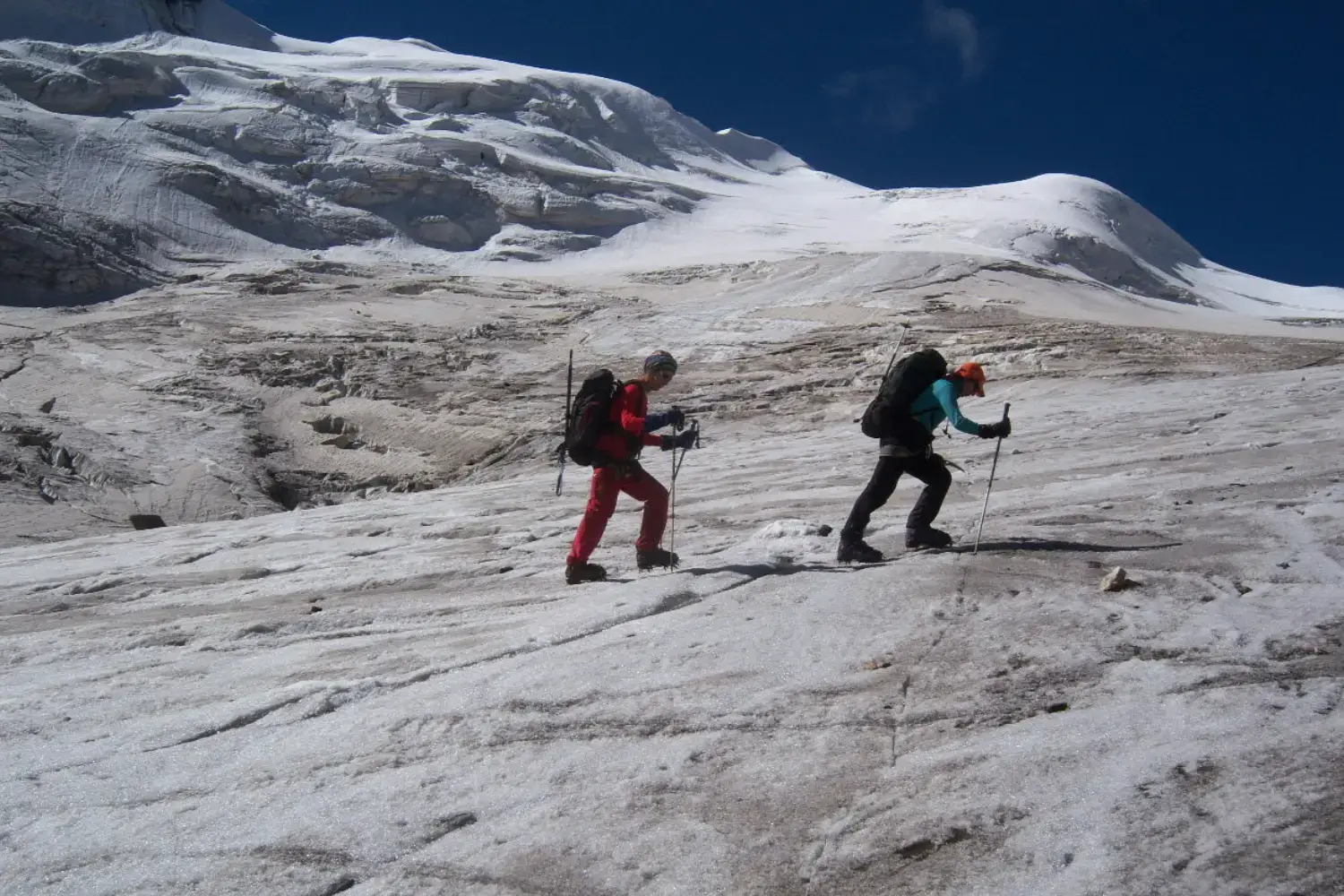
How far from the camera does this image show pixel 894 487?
6.34 m

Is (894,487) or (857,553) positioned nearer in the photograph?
(857,553)

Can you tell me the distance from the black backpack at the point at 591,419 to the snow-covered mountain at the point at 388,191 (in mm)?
18695

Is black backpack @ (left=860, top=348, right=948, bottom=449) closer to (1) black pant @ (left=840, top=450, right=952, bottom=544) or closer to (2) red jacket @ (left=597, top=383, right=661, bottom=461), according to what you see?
(1) black pant @ (left=840, top=450, right=952, bottom=544)

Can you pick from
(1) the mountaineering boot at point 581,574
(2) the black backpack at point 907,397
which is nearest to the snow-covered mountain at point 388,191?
(2) the black backpack at point 907,397

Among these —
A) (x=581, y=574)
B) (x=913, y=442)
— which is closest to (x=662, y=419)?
(x=581, y=574)

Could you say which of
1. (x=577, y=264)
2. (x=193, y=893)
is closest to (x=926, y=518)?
(x=193, y=893)

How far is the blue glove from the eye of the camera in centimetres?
620

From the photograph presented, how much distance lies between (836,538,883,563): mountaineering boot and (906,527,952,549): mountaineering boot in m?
0.30

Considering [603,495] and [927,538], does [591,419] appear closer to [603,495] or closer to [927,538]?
[603,495]

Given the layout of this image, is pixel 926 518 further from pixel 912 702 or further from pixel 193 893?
pixel 193 893

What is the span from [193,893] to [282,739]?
3.51 feet

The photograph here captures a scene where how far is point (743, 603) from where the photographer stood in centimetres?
542

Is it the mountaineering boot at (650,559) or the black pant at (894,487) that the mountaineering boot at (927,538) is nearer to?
the black pant at (894,487)

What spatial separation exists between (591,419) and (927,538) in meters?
2.22
